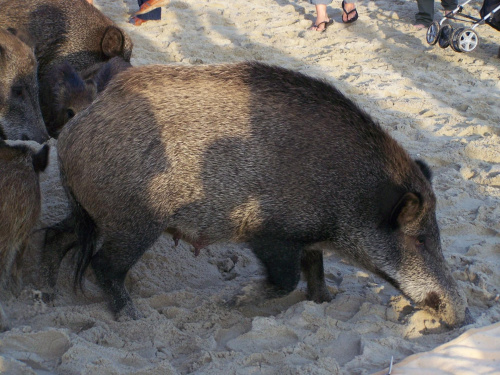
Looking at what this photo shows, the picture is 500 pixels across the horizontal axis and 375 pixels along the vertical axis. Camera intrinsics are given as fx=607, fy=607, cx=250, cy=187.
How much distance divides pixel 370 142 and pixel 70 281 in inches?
77.6

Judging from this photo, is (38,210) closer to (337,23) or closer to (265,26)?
(265,26)

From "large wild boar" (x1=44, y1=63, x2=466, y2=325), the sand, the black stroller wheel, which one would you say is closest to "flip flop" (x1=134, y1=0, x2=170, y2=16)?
the sand

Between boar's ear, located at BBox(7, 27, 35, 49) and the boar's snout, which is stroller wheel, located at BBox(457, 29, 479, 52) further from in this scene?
boar's ear, located at BBox(7, 27, 35, 49)

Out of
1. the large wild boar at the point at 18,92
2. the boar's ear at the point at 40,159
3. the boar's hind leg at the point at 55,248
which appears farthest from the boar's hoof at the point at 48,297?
the large wild boar at the point at 18,92

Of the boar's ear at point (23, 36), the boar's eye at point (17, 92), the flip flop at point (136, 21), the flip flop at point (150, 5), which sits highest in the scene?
the boar's ear at point (23, 36)

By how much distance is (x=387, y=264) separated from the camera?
133 inches

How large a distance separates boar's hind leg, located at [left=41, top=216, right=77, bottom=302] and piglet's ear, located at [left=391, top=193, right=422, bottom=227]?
1843 millimetres

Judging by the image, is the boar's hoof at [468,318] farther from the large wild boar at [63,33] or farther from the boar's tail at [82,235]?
the large wild boar at [63,33]

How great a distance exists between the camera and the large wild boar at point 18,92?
465 centimetres

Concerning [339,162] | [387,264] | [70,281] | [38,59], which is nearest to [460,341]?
[387,264]

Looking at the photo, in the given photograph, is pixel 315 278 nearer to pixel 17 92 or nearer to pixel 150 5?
pixel 17 92

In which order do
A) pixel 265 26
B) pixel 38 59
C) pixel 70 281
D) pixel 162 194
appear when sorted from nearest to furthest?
pixel 162 194
pixel 70 281
pixel 38 59
pixel 265 26

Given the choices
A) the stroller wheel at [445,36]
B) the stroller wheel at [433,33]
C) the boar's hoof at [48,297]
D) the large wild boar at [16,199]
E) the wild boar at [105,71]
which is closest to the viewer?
the large wild boar at [16,199]

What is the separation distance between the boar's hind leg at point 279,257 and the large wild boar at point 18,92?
2360 millimetres
